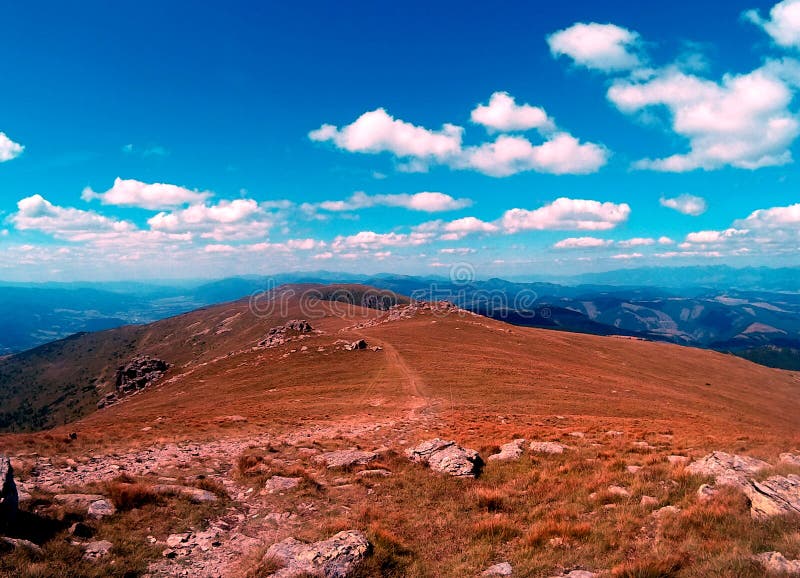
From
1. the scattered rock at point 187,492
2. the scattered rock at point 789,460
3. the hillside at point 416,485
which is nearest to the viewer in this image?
the hillside at point 416,485

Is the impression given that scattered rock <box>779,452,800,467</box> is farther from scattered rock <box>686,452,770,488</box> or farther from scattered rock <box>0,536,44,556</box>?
scattered rock <box>0,536,44,556</box>

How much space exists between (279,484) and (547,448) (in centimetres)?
1486

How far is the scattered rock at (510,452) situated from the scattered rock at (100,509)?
1706cm

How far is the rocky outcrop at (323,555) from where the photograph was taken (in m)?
10.3

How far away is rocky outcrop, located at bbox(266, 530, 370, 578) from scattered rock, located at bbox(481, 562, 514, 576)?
3.38 metres

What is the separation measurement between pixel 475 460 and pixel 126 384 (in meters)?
112

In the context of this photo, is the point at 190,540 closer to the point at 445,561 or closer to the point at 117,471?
the point at 445,561

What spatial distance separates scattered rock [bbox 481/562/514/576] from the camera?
32.8 feet

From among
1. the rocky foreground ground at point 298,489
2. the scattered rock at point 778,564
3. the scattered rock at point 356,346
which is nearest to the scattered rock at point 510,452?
the rocky foreground ground at point 298,489

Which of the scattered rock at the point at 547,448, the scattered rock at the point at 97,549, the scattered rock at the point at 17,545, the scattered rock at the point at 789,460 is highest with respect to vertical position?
the scattered rock at the point at 17,545

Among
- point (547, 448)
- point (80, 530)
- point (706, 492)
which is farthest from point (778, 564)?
point (80, 530)

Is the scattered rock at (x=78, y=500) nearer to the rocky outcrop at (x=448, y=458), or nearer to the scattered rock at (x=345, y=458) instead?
the scattered rock at (x=345, y=458)

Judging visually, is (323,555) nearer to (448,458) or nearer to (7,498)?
(7,498)

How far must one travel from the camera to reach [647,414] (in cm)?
4303
